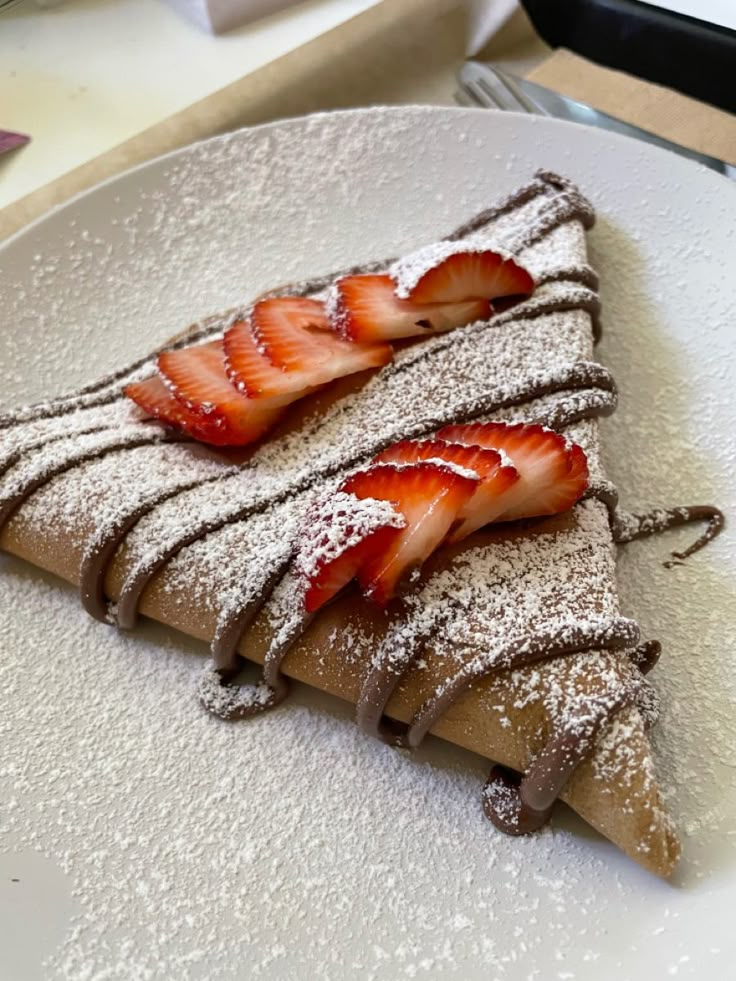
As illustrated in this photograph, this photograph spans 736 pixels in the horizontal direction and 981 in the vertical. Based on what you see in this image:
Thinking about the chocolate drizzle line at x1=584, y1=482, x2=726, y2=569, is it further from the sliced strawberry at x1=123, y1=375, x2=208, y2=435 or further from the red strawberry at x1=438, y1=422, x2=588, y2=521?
the sliced strawberry at x1=123, y1=375, x2=208, y2=435

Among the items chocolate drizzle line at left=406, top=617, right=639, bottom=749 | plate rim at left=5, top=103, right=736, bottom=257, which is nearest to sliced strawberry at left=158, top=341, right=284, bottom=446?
Answer: chocolate drizzle line at left=406, top=617, right=639, bottom=749

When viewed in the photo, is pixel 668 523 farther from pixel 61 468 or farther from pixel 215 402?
pixel 61 468

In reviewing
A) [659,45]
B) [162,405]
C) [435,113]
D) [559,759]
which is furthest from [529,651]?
[659,45]

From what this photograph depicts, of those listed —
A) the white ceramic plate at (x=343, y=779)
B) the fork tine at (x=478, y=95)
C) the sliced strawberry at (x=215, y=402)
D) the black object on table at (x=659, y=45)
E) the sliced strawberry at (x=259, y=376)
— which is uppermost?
the black object on table at (x=659, y=45)

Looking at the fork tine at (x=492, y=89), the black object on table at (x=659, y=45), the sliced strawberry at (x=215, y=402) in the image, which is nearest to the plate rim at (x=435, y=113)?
the fork tine at (x=492, y=89)

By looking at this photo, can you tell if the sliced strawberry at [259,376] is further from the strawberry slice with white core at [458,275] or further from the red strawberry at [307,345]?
the strawberry slice with white core at [458,275]

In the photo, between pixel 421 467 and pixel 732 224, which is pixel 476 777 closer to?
pixel 421 467

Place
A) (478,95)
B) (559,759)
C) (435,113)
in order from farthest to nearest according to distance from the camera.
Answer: (478,95), (435,113), (559,759)
